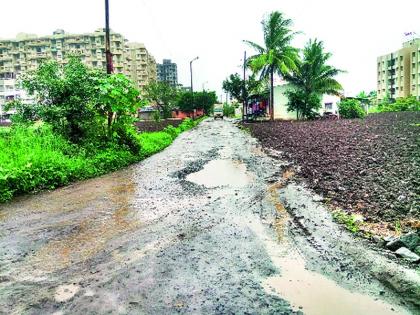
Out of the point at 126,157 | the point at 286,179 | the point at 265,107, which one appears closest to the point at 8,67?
the point at 265,107

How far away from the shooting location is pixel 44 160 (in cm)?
1011

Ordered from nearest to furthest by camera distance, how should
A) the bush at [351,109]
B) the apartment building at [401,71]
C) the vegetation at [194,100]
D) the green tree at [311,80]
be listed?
1. the green tree at [311,80]
2. the bush at [351,109]
3. the vegetation at [194,100]
4. the apartment building at [401,71]

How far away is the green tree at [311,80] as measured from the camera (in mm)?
40062

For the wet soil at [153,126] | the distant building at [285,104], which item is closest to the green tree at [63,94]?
the wet soil at [153,126]

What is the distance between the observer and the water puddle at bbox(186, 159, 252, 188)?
958 cm

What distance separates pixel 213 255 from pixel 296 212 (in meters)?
2.41

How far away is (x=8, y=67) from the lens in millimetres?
95625

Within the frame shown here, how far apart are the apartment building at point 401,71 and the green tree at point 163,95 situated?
161 ft

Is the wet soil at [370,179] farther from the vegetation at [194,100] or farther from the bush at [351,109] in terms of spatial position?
the vegetation at [194,100]

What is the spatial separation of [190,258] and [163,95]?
221 feet

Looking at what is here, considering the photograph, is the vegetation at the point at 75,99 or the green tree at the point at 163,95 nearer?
the vegetation at the point at 75,99

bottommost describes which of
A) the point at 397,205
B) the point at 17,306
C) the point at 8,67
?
the point at 17,306

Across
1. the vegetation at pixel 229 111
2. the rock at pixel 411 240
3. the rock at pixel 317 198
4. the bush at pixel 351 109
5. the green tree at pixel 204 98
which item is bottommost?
the rock at pixel 411 240

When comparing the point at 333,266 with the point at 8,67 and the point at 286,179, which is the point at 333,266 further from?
the point at 8,67
